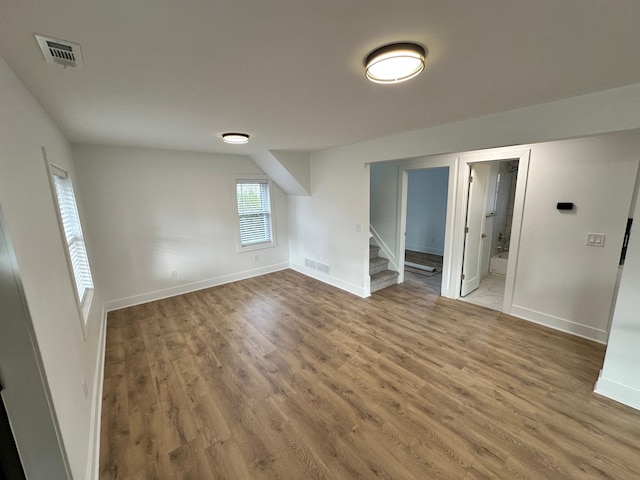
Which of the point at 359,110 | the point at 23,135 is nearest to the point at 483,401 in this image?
the point at 359,110

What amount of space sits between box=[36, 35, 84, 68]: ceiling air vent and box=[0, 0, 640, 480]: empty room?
0.01 m

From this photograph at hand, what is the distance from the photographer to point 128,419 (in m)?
1.95

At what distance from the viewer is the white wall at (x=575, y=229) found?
254 centimetres

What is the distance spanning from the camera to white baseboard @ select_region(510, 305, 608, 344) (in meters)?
2.76

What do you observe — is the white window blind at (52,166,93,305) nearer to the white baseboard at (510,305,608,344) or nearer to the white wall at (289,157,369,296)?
the white wall at (289,157,369,296)

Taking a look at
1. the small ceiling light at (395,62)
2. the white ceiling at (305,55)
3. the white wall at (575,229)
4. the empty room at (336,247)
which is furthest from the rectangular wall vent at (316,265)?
the small ceiling light at (395,62)

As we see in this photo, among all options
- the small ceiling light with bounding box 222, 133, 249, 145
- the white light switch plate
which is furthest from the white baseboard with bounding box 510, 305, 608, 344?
the small ceiling light with bounding box 222, 133, 249, 145

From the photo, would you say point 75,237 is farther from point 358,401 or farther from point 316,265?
point 316,265

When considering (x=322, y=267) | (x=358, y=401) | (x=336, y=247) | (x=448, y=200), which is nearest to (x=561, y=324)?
(x=448, y=200)

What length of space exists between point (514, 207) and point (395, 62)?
2792 millimetres

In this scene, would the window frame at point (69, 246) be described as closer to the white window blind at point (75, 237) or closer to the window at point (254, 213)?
the white window blind at point (75, 237)

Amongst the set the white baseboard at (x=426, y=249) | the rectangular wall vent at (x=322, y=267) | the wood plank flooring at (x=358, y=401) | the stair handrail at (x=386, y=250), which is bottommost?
the wood plank flooring at (x=358, y=401)

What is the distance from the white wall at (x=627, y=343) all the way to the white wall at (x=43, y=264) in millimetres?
3598

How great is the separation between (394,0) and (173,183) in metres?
4.13
